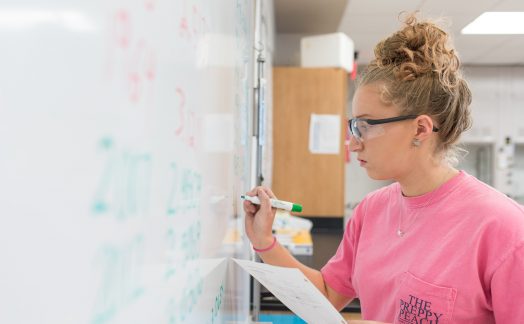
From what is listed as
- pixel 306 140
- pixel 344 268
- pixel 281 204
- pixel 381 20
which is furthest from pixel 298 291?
pixel 381 20

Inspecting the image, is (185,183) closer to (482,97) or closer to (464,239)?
(464,239)

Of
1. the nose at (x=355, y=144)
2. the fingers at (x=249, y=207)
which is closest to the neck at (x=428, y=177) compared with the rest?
the nose at (x=355, y=144)

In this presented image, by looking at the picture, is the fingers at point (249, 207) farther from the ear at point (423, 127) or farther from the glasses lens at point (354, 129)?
the ear at point (423, 127)

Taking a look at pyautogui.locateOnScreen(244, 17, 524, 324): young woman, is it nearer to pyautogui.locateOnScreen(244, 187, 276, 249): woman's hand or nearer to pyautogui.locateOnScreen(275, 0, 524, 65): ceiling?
pyautogui.locateOnScreen(244, 187, 276, 249): woman's hand

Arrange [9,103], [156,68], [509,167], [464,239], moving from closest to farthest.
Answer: [9,103]
[156,68]
[464,239]
[509,167]

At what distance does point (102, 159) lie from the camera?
0.91ft

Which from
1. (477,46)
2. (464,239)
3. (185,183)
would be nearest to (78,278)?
(185,183)

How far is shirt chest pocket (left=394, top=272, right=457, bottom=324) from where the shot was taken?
0.91 meters

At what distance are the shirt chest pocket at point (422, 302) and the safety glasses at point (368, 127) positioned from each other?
1.00 ft

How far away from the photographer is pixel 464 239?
917 millimetres

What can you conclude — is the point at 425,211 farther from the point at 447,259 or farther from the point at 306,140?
the point at 306,140

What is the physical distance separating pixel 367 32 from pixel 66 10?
3986mm

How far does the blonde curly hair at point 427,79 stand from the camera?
990 mm

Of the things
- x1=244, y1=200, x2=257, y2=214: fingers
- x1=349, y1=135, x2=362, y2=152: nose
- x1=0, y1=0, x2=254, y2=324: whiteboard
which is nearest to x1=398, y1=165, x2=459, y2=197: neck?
x1=349, y1=135, x2=362, y2=152: nose
